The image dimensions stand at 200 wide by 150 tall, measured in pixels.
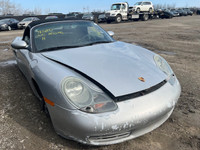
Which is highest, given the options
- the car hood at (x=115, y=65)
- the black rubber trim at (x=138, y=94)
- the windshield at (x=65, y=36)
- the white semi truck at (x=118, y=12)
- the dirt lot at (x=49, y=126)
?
the white semi truck at (x=118, y=12)

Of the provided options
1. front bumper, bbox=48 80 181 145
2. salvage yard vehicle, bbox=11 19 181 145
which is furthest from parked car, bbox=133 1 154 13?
front bumper, bbox=48 80 181 145

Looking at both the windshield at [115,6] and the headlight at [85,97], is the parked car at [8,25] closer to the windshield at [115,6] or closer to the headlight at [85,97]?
the windshield at [115,6]

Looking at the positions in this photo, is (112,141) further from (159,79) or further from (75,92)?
(159,79)

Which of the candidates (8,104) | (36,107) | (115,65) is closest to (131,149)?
(115,65)

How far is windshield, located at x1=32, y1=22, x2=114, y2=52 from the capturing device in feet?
9.47

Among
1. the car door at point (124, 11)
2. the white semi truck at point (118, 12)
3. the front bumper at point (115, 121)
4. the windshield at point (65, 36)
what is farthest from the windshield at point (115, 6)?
the front bumper at point (115, 121)

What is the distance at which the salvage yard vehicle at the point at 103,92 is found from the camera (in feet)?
5.62

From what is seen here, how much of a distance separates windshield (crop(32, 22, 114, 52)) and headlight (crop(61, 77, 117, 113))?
3.73ft

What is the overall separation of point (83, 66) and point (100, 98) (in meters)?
0.54

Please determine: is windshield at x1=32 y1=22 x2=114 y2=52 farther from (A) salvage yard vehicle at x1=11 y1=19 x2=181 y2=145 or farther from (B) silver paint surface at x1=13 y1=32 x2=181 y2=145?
(B) silver paint surface at x1=13 y1=32 x2=181 y2=145

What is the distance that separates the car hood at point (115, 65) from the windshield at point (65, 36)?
25 cm

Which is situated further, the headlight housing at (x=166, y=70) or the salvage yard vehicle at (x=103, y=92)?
the headlight housing at (x=166, y=70)

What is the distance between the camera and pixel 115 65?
225 centimetres

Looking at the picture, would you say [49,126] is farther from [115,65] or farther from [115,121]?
[115,65]
